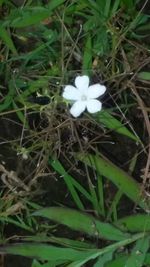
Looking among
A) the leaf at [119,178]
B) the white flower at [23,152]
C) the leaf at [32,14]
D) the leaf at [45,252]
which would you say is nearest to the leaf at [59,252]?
the leaf at [45,252]

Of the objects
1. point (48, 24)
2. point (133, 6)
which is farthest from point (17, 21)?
point (133, 6)

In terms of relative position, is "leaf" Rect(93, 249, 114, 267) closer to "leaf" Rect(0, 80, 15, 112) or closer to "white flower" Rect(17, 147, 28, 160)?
"white flower" Rect(17, 147, 28, 160)

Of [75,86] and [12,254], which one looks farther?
[12,254]

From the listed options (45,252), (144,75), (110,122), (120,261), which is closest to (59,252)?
(45,252)

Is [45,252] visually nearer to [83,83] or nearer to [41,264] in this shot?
[41,264]

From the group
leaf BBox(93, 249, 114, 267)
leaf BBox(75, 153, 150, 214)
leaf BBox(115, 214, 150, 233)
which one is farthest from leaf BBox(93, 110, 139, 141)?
leaf BBox(93, 249, 114, 267)

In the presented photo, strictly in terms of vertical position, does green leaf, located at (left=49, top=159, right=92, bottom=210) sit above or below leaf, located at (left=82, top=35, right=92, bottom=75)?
below

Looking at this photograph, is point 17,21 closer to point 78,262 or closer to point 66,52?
point 66,52
